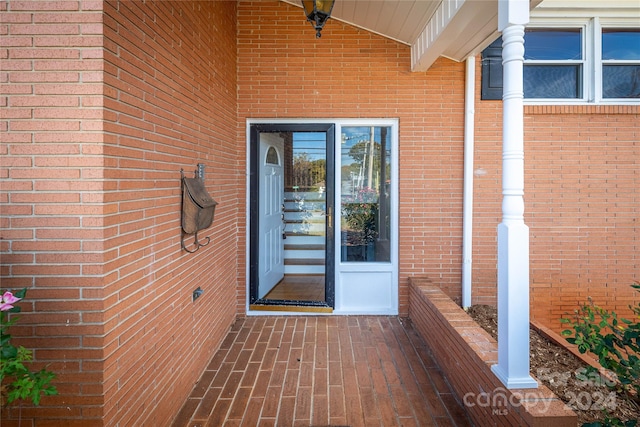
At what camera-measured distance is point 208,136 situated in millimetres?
3164

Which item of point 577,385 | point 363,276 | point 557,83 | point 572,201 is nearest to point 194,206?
point 363,276

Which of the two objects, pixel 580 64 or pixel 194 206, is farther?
pixel 580 64

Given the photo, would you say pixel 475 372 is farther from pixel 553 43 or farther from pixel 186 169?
pixel 553 43

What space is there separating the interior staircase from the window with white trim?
296cm

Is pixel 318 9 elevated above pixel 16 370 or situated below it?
above

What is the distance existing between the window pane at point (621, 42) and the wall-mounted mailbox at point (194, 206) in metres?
4.40

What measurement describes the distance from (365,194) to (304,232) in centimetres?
201

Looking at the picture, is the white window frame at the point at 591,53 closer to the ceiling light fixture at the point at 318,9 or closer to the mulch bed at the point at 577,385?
the mulch bed at the point at 577,385

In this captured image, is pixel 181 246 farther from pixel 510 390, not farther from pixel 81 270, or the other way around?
pixel 510 390

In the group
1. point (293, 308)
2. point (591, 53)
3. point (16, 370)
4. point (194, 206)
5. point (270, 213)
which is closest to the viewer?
point (16, 370)

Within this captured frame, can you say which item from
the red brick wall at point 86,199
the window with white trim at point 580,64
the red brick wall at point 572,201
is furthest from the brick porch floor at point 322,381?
the window with white trim at point 580,64

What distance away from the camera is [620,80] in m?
3.94

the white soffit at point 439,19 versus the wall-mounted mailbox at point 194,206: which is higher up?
the white soffit at point 439,19

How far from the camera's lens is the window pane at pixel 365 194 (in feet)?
Result: 13.7
